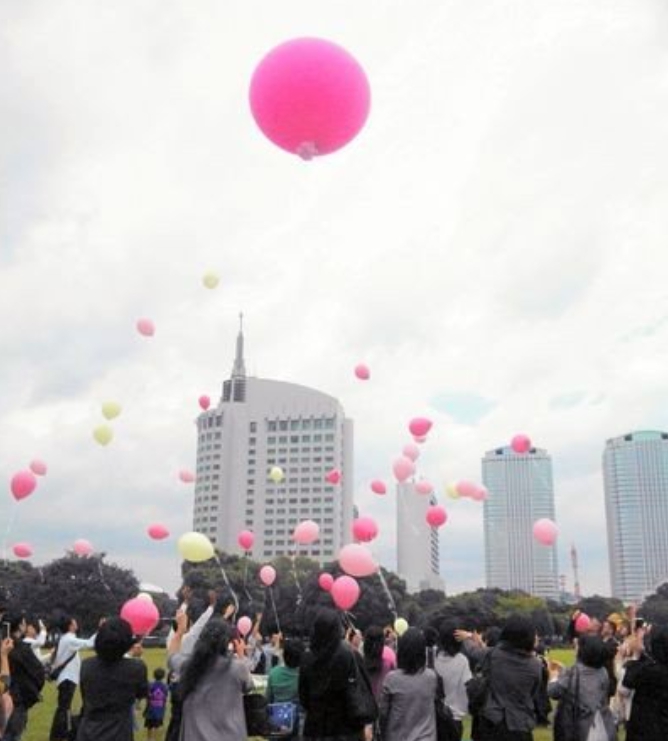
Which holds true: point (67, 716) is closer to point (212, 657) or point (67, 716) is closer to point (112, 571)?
point (212, 657)

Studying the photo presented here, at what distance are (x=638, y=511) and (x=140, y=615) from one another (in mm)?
73627

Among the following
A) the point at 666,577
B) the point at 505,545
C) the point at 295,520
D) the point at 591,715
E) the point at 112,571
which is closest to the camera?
the point at 591,715

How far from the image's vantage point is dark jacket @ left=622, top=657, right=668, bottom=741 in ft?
11.6

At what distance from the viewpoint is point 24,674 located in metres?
4.73

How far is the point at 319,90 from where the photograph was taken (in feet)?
14.3

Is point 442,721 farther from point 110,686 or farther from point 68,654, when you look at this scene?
point 68,654

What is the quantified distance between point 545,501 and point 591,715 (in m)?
57.4

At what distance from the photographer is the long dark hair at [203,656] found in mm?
3365

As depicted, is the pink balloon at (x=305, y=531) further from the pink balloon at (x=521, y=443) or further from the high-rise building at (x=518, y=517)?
the high-rise building at (x=518, y=517)

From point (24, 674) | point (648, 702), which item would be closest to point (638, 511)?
point (648, 702)

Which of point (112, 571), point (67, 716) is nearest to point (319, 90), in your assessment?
point (67, 716)

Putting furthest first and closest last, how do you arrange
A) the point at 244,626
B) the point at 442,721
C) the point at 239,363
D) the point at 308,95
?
the point at 239,363 < the point at 244,626 < the point at 308,95 < the point at 442,721

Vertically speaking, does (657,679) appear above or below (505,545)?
below

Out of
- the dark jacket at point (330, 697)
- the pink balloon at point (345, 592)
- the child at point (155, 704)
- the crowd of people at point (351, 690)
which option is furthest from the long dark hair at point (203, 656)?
the pink balloon at point (345, 592)
